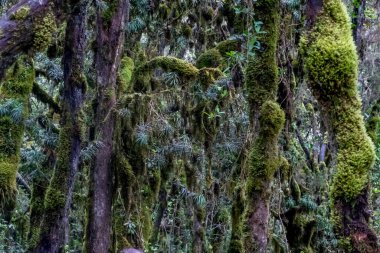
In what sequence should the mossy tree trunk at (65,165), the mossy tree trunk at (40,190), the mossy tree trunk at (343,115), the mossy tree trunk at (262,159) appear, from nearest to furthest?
the mossy tree trunk at (343,115), the mossy tree trunk at (262,159), the mossy tree trunk at (65,165), the mossy tree trunk at (40,190)

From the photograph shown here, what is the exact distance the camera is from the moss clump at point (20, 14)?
2.21 meters

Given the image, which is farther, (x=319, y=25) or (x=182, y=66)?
(x=182, y=66)

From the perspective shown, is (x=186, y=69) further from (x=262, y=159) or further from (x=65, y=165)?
(x=262, y=159)

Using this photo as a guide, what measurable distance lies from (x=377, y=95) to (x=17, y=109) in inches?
313

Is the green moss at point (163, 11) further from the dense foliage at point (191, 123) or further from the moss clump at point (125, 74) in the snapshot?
the moss clump at point (125, 74)

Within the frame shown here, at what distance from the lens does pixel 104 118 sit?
18.0 ft

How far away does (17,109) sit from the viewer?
526 centimetres

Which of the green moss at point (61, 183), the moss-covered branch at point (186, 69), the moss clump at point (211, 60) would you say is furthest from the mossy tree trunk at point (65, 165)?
the moss clump at point (211, 60)

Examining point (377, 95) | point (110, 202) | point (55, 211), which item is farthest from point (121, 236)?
point (377, 95)

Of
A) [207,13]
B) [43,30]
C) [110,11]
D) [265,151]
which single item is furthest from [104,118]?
[43,30]

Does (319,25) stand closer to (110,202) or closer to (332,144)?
(332,144)

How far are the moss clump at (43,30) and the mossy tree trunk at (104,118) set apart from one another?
289 cm

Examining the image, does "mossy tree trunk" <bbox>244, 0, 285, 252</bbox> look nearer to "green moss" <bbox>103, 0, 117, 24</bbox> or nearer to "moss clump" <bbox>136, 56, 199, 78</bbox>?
"moss clump" <bbox>136, 56, 199, 78</bbox>

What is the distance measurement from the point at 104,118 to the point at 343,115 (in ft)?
12.7
